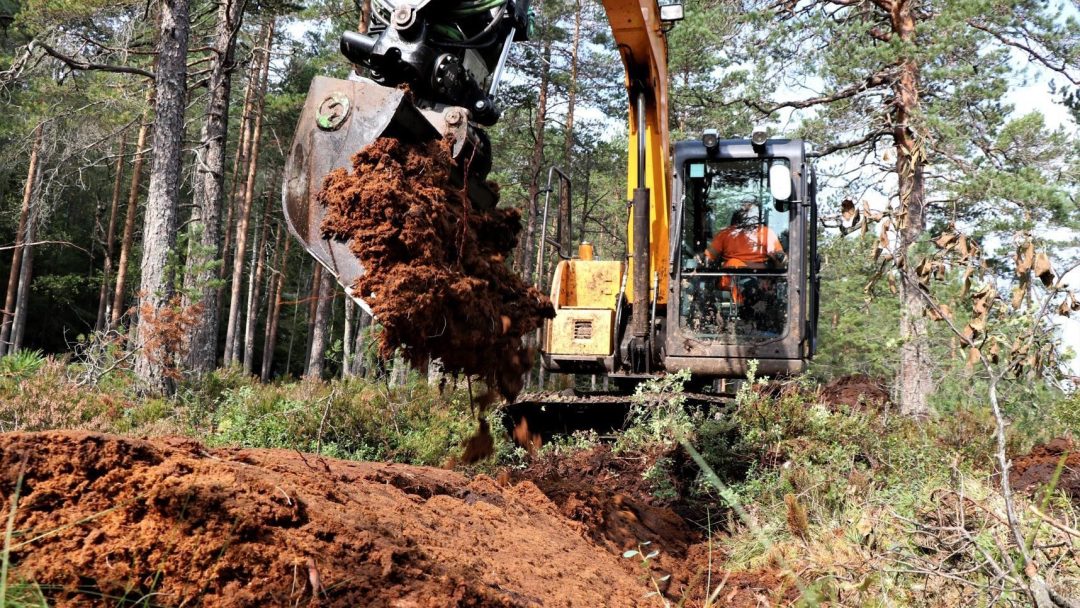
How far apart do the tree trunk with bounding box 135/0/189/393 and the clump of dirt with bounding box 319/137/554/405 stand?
5.39 m

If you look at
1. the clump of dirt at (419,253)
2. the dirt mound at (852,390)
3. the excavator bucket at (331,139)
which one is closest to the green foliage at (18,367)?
the excavator bucket at (331,139)

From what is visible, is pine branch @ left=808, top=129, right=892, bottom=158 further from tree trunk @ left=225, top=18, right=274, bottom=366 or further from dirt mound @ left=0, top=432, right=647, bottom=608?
tree trunk @ left=225, top=18, right=274, bottom=366

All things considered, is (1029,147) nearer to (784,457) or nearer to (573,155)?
(784,457)

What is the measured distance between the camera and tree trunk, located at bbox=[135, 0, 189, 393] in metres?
8.83

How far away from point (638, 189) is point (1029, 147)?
9242 mm

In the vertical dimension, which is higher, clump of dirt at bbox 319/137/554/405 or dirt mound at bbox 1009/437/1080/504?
clump of dirt at bbox 319/137/554/405

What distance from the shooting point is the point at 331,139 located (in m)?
4.23

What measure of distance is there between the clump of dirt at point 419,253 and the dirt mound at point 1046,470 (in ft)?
11.9

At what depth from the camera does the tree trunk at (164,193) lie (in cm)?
883

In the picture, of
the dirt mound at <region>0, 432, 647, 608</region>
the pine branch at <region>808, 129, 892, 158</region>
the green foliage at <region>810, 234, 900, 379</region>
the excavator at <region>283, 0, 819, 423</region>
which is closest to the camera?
the dirt mound at <region>0, 432, 647, 608</region>

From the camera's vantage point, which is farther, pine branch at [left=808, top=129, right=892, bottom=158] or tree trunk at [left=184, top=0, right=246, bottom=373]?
pine branch at [left=808, top=129, right=892, bottom=158]

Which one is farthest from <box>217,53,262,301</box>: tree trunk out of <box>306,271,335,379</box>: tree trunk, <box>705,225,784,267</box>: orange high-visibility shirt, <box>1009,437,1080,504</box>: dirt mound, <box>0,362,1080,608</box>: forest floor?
<box>1009,437,1080,504</box>: dirt mound

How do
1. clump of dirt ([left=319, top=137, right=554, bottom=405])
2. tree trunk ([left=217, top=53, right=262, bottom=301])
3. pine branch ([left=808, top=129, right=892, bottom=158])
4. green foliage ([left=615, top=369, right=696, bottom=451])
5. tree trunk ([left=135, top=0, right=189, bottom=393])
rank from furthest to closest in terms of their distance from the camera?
tree trunk ([left=217, top=53, right=262, bottom=301]) → pine branch ([left=808, top=129, right=892, bottom=158]) → tree trunk ([left=135, top=0, right=189, bottom=393]) → green foliage ([left=615, top=369, right=696, bottom=451]) → clump of dirt ([left=319, top=137, right=554, bottom=405])

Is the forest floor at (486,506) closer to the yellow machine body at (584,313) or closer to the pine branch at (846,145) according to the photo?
the yellow machine body at (584,313)
